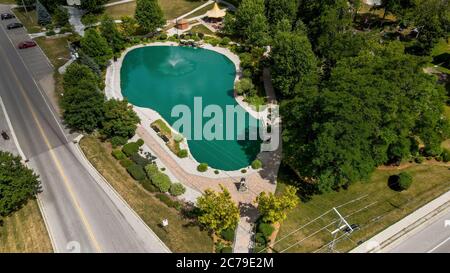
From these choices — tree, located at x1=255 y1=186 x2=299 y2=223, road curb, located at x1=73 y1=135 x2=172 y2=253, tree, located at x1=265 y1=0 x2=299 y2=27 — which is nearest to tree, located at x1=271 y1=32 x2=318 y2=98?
tree, located at x1=265 y1=0 x2=299 y2=27

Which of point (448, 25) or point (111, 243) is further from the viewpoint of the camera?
point (448, 25)

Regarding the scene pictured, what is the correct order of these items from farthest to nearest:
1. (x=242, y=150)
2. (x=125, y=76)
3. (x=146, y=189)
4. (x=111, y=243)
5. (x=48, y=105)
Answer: (x=125, y=76), (x=48, y=105), (x=242, y=150), (x=146, y=189), (x=111, y=243)

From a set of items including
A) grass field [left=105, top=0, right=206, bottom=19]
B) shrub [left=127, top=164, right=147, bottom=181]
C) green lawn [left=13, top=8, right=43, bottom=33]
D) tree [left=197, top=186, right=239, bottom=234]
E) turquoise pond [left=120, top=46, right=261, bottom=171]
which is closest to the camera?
tree [left=197, top=186, right=239, bottom=234]

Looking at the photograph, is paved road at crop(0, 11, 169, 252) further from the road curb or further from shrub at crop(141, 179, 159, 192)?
shrub at crop(141, 179, 159, 192)

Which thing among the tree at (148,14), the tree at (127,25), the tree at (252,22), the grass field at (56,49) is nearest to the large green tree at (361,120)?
the tree at (252,22)

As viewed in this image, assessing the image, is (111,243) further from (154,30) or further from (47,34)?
(47,34)

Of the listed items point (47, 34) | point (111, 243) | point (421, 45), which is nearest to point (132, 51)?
point (47, 34)

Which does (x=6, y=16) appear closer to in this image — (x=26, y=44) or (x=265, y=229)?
(x=26, y=44)

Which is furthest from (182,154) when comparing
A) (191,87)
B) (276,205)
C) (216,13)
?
(216,13)
